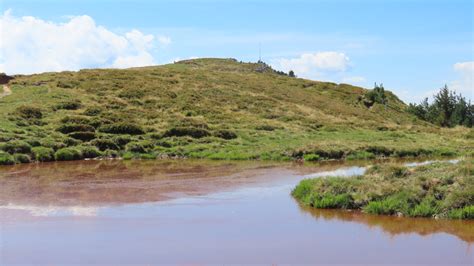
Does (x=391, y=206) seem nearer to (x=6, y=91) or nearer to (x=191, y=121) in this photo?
(x=191, y=121)

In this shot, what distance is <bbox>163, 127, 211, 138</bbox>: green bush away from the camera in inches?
1623

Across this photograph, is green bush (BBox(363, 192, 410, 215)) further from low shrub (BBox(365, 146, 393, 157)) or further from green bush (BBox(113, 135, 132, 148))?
green bush (BBox(113, 135, 132, 148))

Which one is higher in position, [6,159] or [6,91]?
[6,91]

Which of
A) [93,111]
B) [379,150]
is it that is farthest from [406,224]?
[93,111]

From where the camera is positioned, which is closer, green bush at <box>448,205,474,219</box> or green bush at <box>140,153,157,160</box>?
green bush at <box>448,205,474,219</box>

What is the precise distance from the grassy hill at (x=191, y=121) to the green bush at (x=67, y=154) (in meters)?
0.06

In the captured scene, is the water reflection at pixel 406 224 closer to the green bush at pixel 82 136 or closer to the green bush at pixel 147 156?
the green bush at pixel 147 156

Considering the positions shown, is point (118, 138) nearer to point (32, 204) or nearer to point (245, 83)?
point (32, 204)

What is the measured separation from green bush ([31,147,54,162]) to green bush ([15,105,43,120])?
778 centimetres

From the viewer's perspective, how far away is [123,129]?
40562 mm

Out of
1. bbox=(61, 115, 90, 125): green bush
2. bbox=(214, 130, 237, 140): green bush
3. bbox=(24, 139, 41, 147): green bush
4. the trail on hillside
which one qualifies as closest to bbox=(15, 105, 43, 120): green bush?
bbox=(61, 115, 90, 125): green bush

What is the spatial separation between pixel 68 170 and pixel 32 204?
10334 mm

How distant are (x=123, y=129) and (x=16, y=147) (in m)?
9.27

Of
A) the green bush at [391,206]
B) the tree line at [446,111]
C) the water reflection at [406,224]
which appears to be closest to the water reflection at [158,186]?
the water reflection at [406,224]
